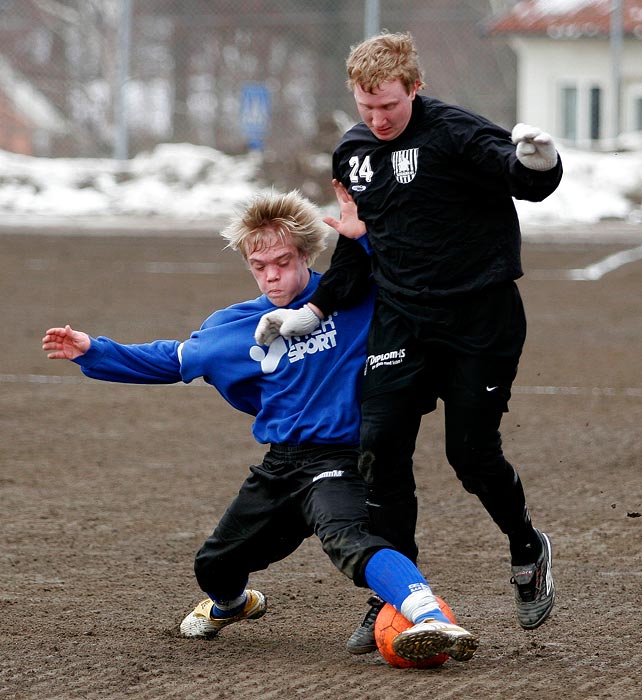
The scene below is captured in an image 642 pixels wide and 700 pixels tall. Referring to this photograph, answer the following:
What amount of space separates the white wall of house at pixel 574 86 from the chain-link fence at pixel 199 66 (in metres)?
0.68

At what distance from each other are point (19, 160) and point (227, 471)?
21089 mm

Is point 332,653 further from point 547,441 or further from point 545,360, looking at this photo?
point 545,360

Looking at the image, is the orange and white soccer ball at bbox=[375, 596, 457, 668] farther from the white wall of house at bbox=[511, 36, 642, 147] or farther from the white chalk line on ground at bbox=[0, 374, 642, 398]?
the white wall of house at bbox=[511, 36, 642, 147]

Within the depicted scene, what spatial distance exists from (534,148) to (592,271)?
12298 mm

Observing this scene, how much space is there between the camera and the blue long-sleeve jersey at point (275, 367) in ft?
13.4

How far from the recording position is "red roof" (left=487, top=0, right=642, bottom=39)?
28.3 m

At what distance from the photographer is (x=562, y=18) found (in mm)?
29922

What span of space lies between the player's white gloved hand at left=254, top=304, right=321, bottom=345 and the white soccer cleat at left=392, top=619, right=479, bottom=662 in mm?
953

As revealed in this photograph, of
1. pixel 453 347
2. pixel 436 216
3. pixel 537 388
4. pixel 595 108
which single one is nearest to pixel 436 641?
pixel 453 347

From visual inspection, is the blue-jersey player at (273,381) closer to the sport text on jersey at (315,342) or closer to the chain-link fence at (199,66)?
the sport text on jersey at (315,342)

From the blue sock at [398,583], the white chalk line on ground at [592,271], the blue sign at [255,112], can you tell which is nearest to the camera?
the blue sock at [398,583]

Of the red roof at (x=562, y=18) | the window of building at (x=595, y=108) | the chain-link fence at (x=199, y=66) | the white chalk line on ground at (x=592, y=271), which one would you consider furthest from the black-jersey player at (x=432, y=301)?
the window of building at (x=595, y=108)

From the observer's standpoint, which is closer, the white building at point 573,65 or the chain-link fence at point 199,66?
the white building at point 573,65

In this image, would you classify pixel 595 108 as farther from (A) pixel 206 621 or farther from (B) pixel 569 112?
(A) pixel 206 621
